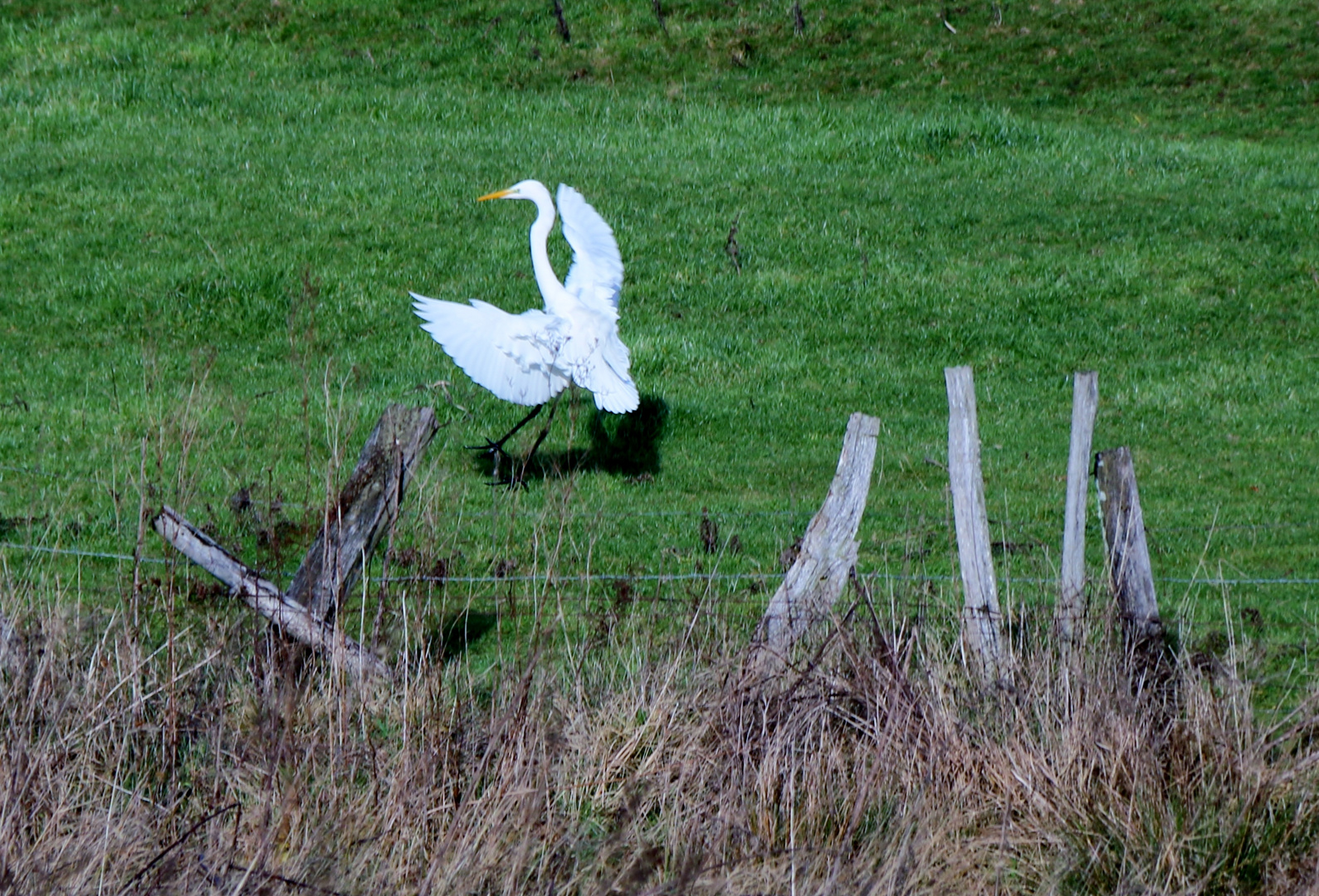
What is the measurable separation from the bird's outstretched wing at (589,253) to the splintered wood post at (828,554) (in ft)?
14.6

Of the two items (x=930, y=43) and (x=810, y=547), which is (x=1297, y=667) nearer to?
(x=810, y=547)

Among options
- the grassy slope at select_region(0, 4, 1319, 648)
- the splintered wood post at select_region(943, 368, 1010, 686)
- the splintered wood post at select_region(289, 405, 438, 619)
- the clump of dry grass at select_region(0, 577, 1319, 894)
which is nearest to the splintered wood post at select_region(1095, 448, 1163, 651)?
the clump of dry grass at select_region(0, 577, 1319, 894)

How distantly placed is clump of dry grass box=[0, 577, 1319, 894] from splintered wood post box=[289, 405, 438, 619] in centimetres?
25

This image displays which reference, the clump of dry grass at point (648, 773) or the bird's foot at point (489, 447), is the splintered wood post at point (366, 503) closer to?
the clump of dry grass at point (648, 773)

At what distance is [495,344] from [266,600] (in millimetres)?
3673

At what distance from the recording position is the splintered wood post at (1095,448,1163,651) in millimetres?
4516

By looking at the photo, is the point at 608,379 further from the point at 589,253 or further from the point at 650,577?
the point at 650,577

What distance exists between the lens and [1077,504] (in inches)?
178

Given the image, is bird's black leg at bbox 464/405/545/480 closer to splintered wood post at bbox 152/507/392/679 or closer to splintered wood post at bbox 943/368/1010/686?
splintered wood post at bbox 152/507/392/679

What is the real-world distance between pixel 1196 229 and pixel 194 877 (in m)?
12.0

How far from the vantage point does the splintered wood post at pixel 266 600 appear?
14.2ft

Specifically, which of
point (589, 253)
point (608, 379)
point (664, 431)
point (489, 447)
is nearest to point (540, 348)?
point (608, 379)

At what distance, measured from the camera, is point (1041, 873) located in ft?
13.1

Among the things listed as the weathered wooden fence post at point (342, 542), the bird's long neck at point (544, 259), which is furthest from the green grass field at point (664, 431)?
the bird's long neck at point (544, 259)
